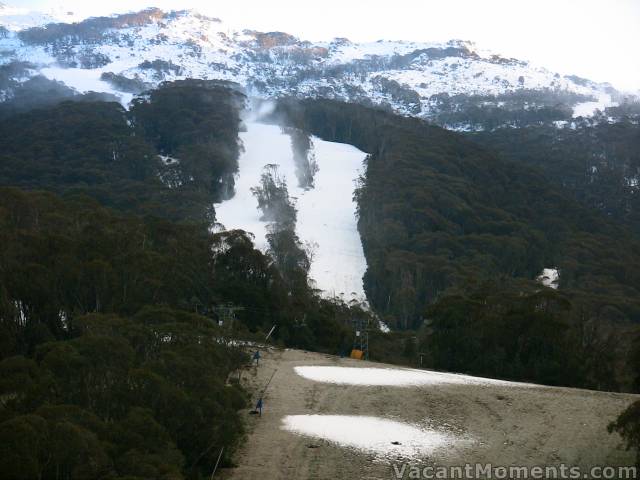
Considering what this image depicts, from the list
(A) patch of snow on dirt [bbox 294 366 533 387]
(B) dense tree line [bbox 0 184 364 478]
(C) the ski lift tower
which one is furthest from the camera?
(C) the ski lift tower

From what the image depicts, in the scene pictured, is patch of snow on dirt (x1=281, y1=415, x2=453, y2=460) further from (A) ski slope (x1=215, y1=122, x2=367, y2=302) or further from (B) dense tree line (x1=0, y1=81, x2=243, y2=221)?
(B) dense tree line (x1=0, y1=81, x2=243, y2=221)

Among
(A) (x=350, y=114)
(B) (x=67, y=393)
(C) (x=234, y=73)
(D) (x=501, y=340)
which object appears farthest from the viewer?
(C) (x=234, y=73)

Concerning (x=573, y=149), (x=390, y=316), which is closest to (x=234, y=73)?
(x=573, y=149)

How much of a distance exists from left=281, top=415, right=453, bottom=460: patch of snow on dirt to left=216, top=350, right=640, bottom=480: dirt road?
1.05 feet

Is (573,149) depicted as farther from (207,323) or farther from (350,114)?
(207,323)

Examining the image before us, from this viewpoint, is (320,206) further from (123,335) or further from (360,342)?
(123,335)

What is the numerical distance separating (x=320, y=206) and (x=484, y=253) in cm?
2283

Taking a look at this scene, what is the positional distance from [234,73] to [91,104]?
341 ft

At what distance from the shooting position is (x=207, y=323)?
2634 centimetres

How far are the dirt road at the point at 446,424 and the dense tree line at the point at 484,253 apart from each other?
794 cm

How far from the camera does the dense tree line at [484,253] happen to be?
3391 cm

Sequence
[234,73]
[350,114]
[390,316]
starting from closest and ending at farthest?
[390,316]
[350,114]
[234,73]

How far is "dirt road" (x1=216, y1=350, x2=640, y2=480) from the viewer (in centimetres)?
1886

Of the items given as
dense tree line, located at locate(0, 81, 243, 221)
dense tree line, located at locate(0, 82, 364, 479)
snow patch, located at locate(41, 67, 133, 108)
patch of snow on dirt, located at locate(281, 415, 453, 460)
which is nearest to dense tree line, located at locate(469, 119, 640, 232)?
dense tree line, located at locate(0, 81, 243, 221)
